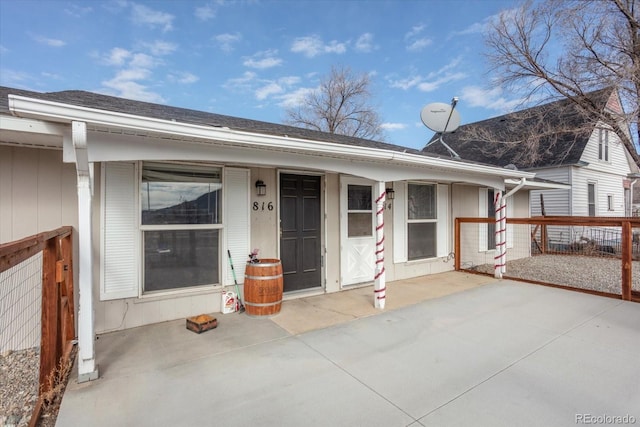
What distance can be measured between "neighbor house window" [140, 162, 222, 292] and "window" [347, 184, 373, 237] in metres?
2.28

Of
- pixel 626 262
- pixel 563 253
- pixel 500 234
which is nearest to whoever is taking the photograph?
pixel 626 262

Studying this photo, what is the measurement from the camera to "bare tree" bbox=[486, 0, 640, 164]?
687 cm

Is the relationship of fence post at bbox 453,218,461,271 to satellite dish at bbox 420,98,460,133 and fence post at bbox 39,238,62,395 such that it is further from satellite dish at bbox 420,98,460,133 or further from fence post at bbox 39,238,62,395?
fence post at bbox 39,238,62,395

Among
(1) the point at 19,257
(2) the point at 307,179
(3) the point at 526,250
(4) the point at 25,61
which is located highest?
(4) the point at 25,61

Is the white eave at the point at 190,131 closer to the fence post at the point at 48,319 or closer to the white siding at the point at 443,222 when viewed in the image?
the fence post at the point at 48,319

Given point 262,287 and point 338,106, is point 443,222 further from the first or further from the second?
point 338,106

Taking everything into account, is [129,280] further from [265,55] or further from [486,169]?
[265,55]

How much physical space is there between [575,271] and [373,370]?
23.2 ft

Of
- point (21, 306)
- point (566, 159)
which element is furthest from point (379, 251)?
point (566, 159)

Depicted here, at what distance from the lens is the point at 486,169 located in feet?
19.0

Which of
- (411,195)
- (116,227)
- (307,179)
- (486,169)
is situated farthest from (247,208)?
(486,169)

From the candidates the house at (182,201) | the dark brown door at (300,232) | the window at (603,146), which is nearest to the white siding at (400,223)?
the house at (182,201)

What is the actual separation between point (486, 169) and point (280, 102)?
45.8 ft

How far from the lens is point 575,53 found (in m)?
7.57
